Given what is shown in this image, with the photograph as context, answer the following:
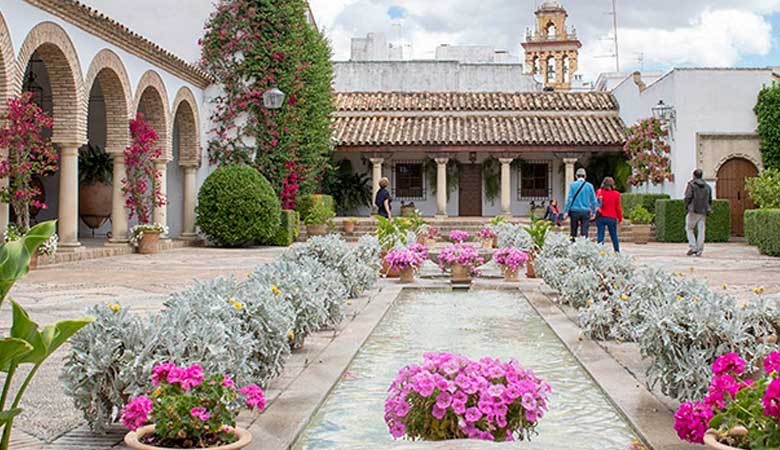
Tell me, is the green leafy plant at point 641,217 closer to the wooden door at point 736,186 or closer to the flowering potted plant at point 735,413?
the wooden door at point 736,186

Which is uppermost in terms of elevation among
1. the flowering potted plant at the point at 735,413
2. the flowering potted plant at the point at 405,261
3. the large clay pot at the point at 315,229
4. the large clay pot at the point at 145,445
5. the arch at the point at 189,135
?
the arch at the point at 189,135

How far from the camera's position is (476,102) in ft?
97.3

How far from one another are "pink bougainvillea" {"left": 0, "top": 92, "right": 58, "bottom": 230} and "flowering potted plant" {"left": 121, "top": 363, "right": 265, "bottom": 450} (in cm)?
1005

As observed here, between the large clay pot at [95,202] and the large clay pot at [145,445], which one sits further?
the large clay pot at [95,202]

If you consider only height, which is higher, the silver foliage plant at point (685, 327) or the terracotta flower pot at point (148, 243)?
the terracotta flower pot at point (148, 243)

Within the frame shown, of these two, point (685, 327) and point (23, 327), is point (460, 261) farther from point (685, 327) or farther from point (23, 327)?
point (23, 327)

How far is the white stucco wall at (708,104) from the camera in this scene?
22.6 m

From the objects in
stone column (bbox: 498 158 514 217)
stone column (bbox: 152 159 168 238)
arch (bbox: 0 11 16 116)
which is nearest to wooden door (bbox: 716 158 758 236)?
stone column (bbox: 498 158 514 217)

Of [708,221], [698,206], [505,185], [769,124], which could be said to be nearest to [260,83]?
[505,185]

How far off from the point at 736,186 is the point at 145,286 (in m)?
17.5

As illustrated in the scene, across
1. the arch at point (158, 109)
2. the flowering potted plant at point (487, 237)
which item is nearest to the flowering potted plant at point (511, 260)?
the flowering potted plant at point (487, 237)

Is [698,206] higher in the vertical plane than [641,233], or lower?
higher

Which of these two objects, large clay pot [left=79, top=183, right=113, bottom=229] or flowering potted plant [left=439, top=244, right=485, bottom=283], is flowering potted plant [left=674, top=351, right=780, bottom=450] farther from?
large clay pot [left=79, top=183, right=113, bottom=229]

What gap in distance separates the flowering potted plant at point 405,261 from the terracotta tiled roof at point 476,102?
18.9 meters
